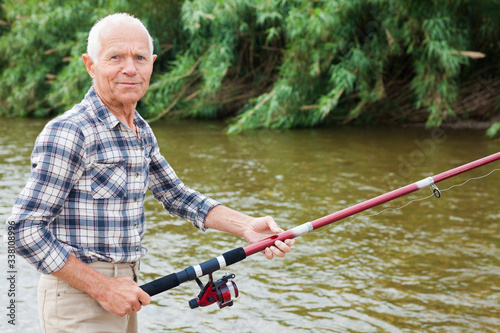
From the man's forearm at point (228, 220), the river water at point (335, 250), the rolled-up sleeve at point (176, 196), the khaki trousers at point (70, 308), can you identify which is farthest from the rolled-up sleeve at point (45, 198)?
the river water at point (335, 250)

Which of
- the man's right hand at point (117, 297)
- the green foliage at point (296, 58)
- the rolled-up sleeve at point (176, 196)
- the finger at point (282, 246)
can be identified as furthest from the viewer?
the green foliage at point (296, 58)

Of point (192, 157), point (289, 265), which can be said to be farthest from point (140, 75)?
point (192, 157)

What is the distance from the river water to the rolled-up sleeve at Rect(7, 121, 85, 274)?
66.2 inches

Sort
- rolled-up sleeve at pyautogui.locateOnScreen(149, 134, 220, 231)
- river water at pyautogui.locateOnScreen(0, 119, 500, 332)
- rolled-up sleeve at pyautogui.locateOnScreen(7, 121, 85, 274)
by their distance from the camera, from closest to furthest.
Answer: rolled-up sleeve at pyautogui.locateOnScreen(7, 121, 85, 274), rolled-up sleeve at pyautogui.locateOnScreen(149, 134, 220, 231), river water at pyautogui.locateOnScreen(0, 119, 500, 332)

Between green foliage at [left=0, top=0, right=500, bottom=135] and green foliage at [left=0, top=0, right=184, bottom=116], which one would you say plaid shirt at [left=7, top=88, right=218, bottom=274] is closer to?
green foliage at [left=0, top=0, right=500, bottom=135]

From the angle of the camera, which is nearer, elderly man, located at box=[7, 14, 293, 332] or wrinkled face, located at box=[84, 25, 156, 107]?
elderly man, located at box=[7, 14, 293, 332]

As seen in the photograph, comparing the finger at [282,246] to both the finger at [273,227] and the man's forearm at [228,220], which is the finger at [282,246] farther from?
the man's forearm at [228,220]

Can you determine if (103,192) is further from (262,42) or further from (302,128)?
(262,42)

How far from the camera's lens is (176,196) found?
87.3 inches

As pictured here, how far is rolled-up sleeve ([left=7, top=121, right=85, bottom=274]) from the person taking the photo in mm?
1625

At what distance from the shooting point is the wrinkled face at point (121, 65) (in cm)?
181

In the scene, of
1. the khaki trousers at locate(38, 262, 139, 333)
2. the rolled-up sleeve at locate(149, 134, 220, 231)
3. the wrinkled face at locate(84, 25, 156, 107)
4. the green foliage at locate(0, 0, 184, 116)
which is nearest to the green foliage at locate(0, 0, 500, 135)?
the green foliage at locate(0, 0, 184, 116)

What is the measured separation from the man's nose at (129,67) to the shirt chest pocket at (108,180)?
26cm

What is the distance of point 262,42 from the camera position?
1347 cm
